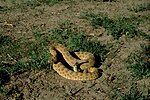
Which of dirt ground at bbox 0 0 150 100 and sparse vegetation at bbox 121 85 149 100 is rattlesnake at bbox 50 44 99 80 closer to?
dirt ground at bbox 0 0 150 100

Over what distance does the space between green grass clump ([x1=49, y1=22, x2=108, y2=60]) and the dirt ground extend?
30 cm

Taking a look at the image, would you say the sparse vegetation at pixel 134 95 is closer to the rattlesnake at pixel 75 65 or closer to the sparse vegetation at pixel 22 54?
the rattlesnake at pixel 75 65

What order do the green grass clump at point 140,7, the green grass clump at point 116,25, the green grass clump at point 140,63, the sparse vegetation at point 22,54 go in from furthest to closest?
the green grass clump at point 140,7
the green grass clump at point 116,25
the sparse vegetation at point 22,54
the green grass clump at point 140,63

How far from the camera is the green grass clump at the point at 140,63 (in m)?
7.04

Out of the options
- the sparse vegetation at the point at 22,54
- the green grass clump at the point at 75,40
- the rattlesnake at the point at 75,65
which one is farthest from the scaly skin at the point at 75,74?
the green grass clump at the point at 75,40

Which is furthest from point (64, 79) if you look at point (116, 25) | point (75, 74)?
point (116, 25)

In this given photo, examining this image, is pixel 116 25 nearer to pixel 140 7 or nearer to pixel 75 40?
pixel 75 40

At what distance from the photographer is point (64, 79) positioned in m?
6.91

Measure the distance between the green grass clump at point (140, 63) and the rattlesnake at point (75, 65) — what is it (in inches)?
33.1

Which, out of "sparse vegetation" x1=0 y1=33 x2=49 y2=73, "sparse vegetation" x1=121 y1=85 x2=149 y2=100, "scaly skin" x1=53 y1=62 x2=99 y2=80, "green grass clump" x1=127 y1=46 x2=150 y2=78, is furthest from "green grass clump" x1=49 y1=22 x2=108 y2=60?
"sparse vegetation" x1=121 y1=85 x2=149 y2=100

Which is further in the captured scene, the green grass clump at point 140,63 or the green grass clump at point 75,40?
the green grass clump at point 75,40

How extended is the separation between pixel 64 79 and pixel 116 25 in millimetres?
3265

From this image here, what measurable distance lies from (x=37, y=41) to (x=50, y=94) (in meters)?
2.42

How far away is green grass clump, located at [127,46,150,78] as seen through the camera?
704 cm
